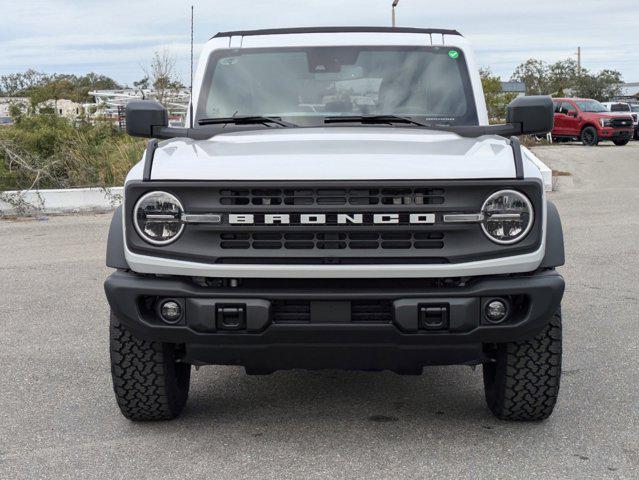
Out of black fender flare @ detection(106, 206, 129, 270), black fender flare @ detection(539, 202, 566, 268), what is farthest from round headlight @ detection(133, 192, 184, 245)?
black fender flare @ detection(539, 202, 566, 268)

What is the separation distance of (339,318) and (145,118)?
171 cm

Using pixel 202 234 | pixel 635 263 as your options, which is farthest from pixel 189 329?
pixel 635 263

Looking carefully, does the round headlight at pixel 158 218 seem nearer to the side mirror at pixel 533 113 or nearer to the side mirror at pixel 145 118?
the side mirror at pixel 145 118

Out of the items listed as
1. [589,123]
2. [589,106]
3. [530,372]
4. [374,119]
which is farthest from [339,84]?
[589,106]

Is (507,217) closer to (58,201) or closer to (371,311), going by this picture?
(371,311)

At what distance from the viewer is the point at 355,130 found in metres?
4.74

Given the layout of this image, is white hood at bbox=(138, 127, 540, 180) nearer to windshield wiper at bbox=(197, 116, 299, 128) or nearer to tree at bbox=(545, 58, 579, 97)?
windshield wiper at bbox=(197, 116, 299, 128)

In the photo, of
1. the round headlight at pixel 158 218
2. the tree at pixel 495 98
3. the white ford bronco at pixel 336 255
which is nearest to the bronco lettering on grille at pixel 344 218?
the white ford bronco at pixel 336 255

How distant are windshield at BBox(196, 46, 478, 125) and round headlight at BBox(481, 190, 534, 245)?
129cm

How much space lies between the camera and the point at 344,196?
3832 millimetres

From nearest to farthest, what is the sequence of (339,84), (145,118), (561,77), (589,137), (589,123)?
(145,118) < (339,84) < (589,123) < (589,137) < (561,77)

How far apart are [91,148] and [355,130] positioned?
12.4m

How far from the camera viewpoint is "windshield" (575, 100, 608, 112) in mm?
33062

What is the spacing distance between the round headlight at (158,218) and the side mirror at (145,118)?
99 centimetres
